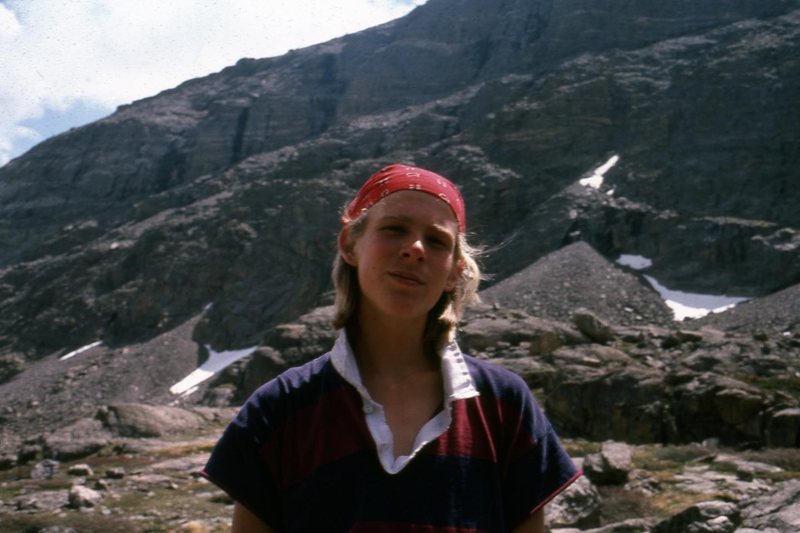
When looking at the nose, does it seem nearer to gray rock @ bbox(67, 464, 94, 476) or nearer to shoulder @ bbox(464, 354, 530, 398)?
shoulder @ bbox(464, 354, 530, 398)

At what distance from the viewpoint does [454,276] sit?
3.33m

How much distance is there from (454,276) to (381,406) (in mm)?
714

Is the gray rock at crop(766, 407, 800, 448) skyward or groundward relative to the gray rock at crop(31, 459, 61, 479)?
groundward

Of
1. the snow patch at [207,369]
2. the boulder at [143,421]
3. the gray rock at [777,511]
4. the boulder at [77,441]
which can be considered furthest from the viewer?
the snow patch at [207,369]

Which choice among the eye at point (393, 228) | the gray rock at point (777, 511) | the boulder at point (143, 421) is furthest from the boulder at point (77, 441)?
the eye at point (393, 228)

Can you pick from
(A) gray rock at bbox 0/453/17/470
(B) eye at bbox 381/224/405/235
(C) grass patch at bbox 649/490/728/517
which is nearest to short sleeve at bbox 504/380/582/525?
(B) eye at bbox 381/224/405/235

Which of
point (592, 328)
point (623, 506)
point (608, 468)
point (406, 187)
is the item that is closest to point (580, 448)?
point (608, 468)

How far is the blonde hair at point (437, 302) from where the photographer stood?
3207mm

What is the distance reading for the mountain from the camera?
62.2 m

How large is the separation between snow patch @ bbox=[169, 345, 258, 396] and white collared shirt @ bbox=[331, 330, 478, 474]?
50.8 m

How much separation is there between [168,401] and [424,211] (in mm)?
51123

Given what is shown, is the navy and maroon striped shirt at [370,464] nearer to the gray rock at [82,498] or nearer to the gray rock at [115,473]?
the gray rock at [82,498]

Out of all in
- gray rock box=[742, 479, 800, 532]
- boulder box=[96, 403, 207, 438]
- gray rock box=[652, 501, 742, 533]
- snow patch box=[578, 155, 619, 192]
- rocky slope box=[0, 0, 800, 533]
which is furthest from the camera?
snow patch box=[578, 155, 619, 192]

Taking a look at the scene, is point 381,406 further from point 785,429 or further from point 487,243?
point 487,243
